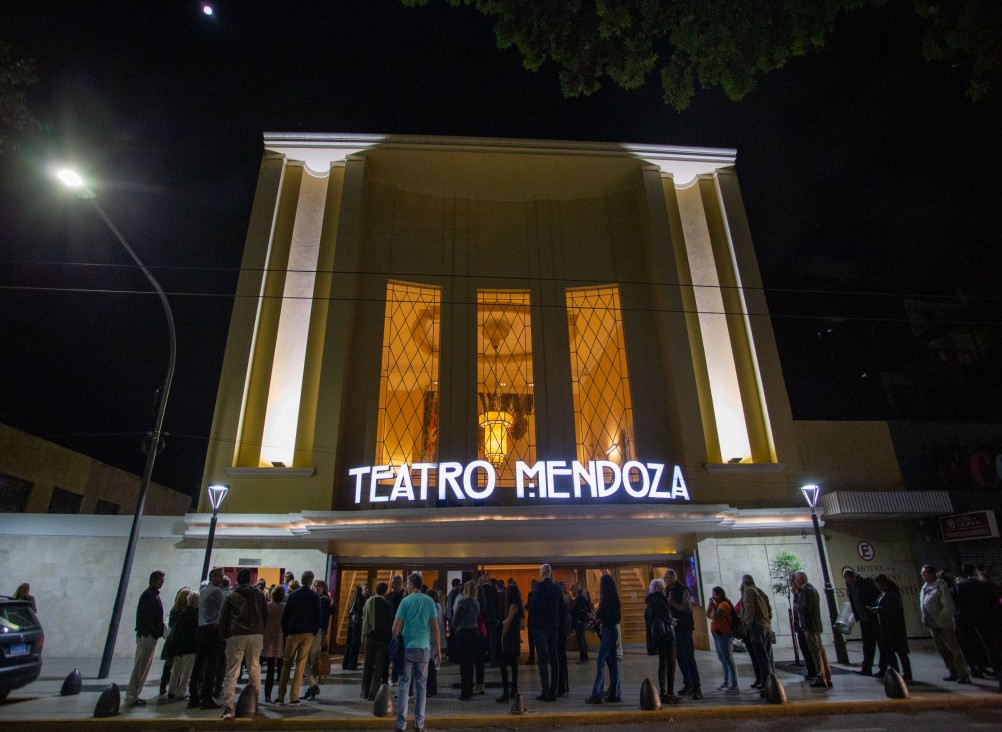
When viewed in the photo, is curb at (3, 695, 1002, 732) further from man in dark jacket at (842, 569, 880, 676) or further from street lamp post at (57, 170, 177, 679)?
street lamp post at (57, 170, 177, 679)

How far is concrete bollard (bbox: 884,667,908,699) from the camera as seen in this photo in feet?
24.4

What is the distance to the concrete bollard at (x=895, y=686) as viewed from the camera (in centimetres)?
743

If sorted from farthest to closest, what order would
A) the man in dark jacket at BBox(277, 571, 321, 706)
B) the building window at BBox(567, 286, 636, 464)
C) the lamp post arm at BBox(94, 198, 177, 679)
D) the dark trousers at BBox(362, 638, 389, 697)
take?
the building window at BBox(567, 286, 636, 464) → the lamp post arm at BBox(94, 198, 177, 679) → the dark trousers at BBox(362, 638, 389, 697) → the man in dark jacket at BBox(277, 571, 321, 706)

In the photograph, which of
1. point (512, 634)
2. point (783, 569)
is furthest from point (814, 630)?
point (783, 569)

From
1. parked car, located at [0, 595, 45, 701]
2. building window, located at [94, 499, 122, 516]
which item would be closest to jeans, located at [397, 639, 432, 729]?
parked car, located at [0, 595, 45, 701]

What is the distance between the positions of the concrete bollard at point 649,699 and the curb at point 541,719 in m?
0.09

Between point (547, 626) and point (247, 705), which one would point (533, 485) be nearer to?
point (547, 626)

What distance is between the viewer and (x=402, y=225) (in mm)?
20859

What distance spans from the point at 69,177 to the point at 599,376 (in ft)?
52.5

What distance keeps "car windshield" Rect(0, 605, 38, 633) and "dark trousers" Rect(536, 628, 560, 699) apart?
7.54m

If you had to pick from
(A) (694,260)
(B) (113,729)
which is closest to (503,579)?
(B) (113,729)

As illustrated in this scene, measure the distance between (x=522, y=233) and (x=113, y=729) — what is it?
18322mm

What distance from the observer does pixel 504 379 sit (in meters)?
22.8

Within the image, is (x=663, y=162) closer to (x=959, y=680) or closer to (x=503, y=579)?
(x=503, y=579)
